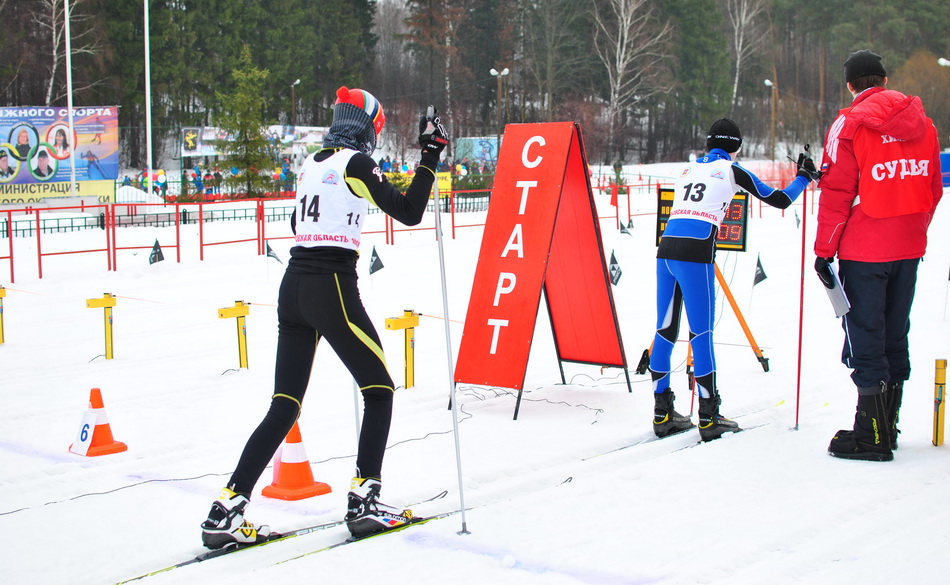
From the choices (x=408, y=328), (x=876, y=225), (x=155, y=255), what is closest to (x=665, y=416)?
(x=876, y=225)

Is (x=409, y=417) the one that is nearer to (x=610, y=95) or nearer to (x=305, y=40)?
(x=305, y=40)

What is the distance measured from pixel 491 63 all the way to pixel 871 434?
54.1 metres

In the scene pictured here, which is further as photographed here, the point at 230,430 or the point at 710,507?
the point at 230,430

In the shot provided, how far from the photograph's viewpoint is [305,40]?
169 ft

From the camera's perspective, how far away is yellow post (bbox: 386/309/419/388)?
7.09 m

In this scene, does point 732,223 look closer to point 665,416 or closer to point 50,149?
point 665,416

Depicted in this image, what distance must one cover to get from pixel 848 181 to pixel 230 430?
409cm

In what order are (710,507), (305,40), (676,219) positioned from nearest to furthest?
(710,507)
(676,219)
(305,40)

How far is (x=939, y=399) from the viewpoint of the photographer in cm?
509

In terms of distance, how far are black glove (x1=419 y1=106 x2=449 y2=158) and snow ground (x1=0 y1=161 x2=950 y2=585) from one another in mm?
1650

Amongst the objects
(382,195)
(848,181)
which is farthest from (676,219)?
(382,195)

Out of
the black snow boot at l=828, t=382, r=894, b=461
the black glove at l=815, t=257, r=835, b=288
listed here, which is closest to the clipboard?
the black glove at l=815, t=257, r=835, b=288

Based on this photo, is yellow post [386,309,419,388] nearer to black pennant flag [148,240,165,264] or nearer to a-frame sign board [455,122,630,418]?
a-frame sign board [455,122,630,418]

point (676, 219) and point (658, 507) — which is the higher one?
point (676, 219)
